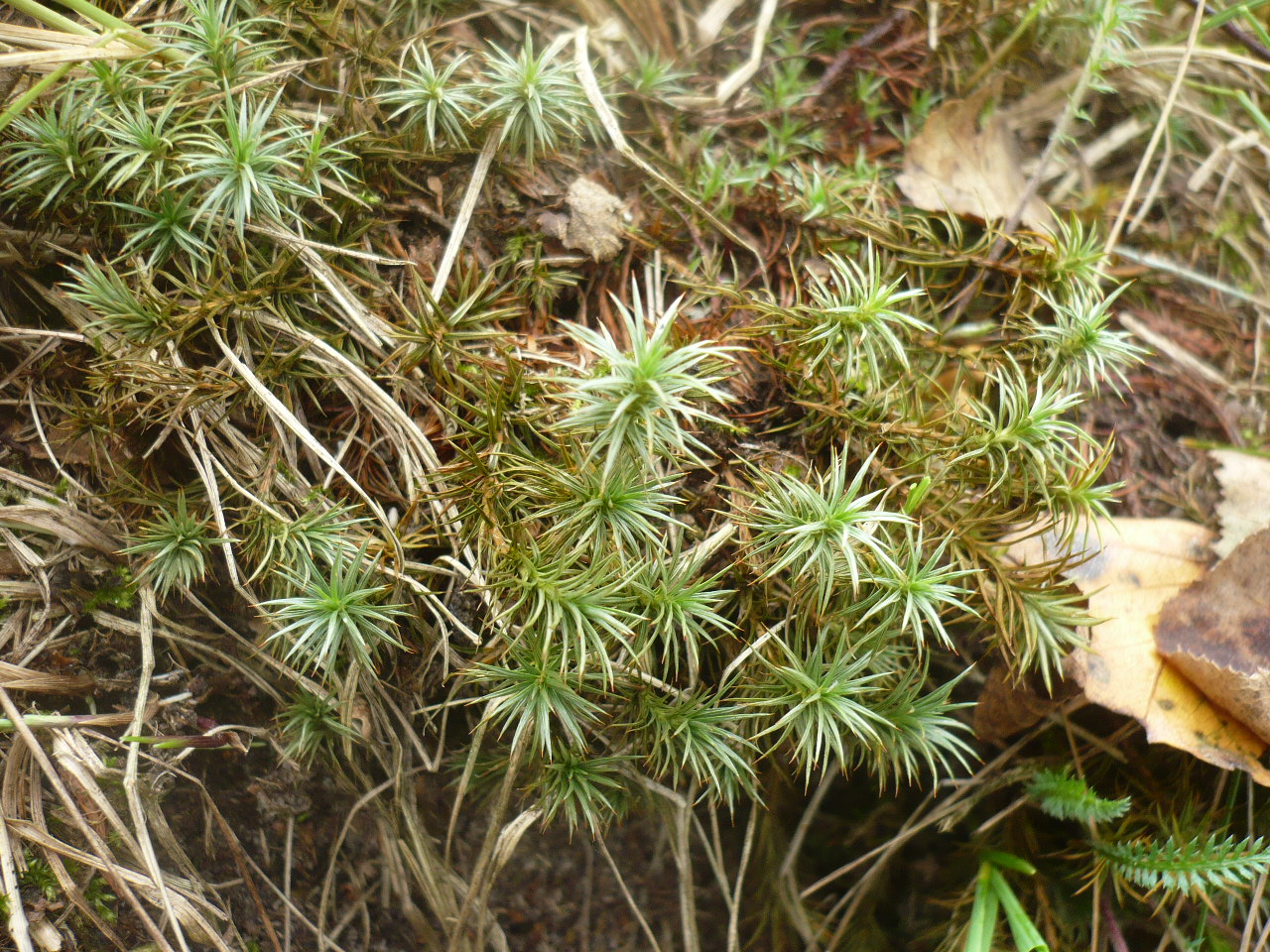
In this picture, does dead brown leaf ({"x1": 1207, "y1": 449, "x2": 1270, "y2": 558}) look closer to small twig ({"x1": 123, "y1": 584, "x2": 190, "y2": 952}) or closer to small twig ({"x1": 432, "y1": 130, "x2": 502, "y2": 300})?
small twig ({"x1": 432, "y1": 130, "x2": 502, "y2": 300})

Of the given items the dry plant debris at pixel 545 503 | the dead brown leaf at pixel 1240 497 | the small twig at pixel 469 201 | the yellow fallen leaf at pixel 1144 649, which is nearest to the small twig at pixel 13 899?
the dry plant debris at pixel 545 503

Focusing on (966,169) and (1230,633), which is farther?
(966,169)

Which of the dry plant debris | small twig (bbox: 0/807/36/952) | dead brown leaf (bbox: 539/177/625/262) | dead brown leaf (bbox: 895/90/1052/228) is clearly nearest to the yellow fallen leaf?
the dry plant debris

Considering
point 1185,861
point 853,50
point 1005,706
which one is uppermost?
point 853,50

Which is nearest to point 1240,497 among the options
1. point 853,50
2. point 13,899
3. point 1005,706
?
point 1005,706

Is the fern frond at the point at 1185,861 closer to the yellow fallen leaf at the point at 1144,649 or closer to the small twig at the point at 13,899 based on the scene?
the yellow fallen leaf at the point at 1144,649

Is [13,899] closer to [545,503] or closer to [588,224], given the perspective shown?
[545,503]

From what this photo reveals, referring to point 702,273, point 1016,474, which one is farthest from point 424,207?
point 1016,474
